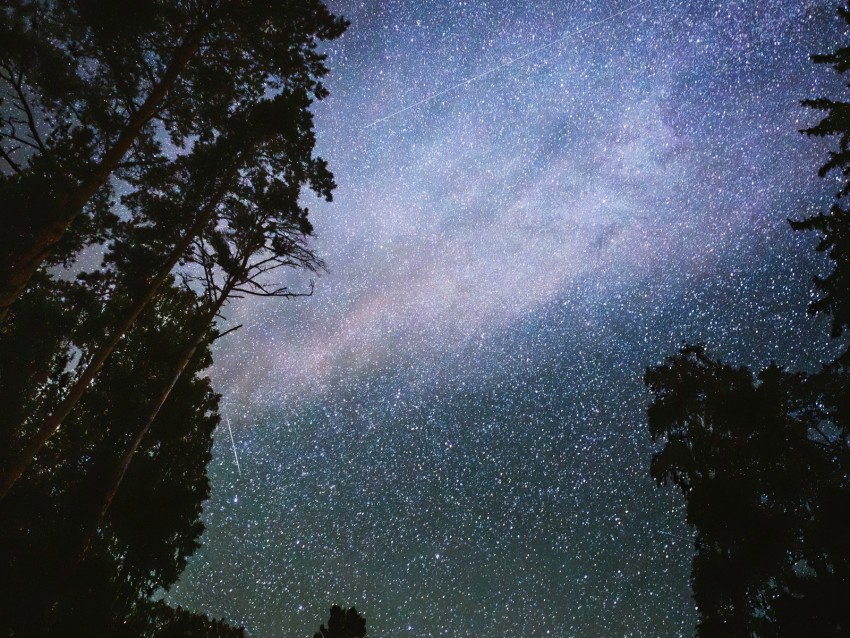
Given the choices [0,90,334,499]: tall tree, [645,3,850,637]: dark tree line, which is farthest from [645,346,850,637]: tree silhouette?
[0,90,334,499]: tall tree

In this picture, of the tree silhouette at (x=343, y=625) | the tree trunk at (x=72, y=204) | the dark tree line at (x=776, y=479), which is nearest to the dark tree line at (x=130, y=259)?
the tree trunk at (x=72, y=204)

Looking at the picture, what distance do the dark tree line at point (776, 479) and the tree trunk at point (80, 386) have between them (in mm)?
11574

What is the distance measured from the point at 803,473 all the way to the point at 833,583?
214 centimetres

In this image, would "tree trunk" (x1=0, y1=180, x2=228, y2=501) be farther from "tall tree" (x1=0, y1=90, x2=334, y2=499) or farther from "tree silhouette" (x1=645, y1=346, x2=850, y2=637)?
"tree silhouette" (x1=645, y1=346, x2=850, y2=637)

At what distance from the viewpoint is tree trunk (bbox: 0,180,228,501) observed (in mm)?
5711

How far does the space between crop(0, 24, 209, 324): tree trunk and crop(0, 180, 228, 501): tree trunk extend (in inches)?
55.0

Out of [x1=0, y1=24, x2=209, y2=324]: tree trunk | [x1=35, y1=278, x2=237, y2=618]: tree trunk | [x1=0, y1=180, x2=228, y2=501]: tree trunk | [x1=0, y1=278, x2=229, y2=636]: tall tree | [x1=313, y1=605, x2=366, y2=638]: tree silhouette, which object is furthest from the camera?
[x1=0, y1=278, x2=229, y2=636]: tall tree

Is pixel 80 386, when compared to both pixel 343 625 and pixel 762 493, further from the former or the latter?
pixel 762 493

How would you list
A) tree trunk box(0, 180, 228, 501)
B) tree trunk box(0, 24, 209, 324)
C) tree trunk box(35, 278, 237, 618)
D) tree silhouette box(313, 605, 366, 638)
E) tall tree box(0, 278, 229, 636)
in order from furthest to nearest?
tall tree box(0, 278, 229, 636)
tree silhouette box(313, 605, 366, 638)
tree trunk box(35, 278, 237, 618)
tree trunk box(0, 180, 228, 501)
tree trunk box(0, 24, 209, 324)

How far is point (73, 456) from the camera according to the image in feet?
36.9

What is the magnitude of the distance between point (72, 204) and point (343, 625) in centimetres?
870

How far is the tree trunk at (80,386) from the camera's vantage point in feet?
18.7

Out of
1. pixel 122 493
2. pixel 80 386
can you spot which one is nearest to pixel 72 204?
pixel 80 386

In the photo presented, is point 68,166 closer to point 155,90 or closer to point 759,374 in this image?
point 155,90
